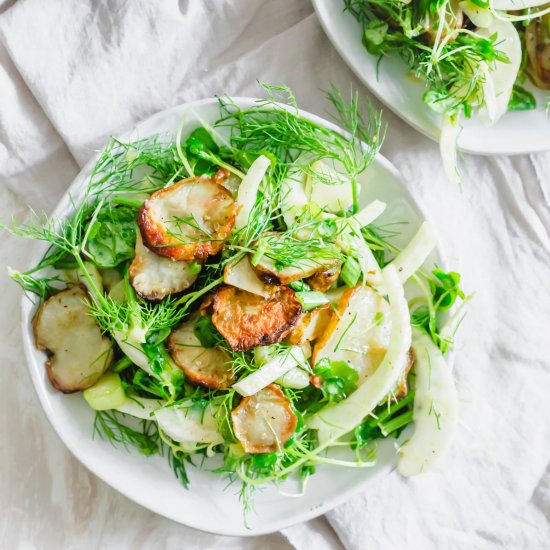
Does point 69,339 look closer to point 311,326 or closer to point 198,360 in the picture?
point 198,360

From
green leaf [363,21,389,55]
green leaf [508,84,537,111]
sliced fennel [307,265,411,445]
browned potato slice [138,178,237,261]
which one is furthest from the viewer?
green leaf [508,84,537,111]

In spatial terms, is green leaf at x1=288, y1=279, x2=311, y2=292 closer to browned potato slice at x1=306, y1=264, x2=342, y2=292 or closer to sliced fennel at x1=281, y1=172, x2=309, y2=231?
browned potato slice at x1=306, y1=264, x2=342, y2=292

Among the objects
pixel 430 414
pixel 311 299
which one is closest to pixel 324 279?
pixel 311 299

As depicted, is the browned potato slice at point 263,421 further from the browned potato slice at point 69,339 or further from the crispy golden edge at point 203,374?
the browned potato slice at point 69,339

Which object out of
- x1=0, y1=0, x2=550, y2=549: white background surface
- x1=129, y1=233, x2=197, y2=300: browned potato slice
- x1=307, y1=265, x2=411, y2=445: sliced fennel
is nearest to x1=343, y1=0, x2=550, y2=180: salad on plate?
x1=0, y1=0, x2=550, y2=549: white background surface

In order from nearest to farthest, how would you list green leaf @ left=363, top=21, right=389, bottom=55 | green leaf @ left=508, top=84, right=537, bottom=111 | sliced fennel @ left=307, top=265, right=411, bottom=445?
sliced fennel @ left=307, top=265, right=411, bottom=445 < green leaf @ left=363, top=21, right=389, bottom=55 < green leaf @ left=508, top=84, right=537, bottom=111

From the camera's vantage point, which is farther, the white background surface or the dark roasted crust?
the white background surface

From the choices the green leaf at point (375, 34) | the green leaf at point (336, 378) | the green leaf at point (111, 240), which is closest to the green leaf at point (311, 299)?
the green leaf at point (336, 378)

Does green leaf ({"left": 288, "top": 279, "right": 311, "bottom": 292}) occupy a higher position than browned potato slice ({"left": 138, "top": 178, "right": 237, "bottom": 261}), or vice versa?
browned potato slice ({"left": 138, "top": 178, "right": 237, "bottom": 261})
